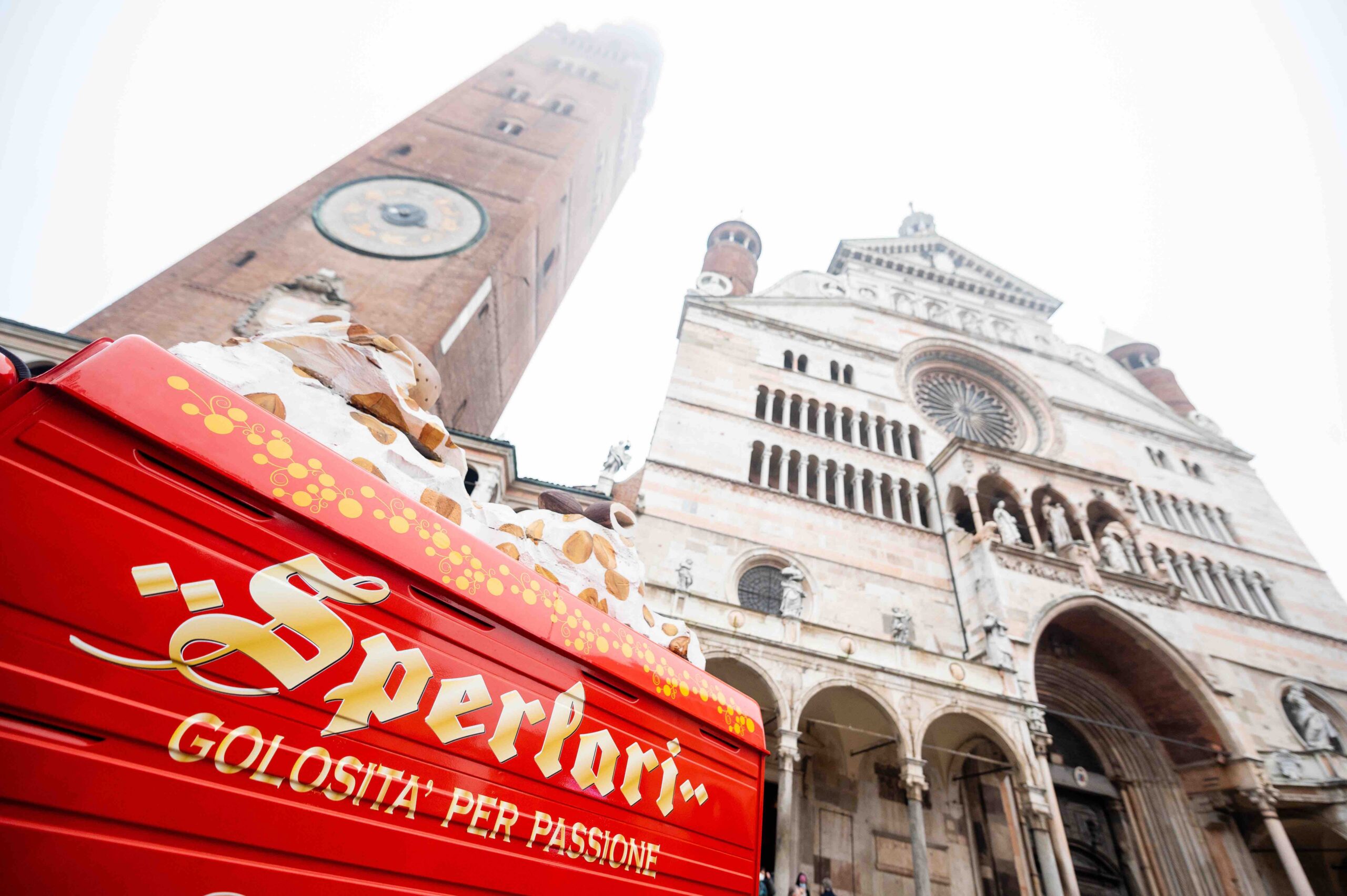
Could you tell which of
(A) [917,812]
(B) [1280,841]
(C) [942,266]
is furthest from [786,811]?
(C) [942,266]

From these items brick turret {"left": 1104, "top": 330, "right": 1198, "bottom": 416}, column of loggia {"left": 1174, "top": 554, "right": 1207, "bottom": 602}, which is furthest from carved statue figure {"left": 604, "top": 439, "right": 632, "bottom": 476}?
brick turret {"left": 1104, "top": 330, "right": 1198, "bottom": 416}

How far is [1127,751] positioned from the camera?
502 inches

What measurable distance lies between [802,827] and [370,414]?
10509 millimetres

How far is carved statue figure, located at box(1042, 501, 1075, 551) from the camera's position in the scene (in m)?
13.7

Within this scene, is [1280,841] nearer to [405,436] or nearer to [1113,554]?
[1113,554]

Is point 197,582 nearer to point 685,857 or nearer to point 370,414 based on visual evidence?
point 370,414

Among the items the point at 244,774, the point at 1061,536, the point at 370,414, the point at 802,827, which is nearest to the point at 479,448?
the point at 370,414

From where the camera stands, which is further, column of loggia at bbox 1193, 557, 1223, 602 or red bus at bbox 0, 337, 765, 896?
column of loggia at bbox 1193, 557, 1223, 602

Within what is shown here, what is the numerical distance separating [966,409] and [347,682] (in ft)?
67.7

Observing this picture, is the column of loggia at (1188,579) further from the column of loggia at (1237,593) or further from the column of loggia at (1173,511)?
the column of loggia at (1173,511)

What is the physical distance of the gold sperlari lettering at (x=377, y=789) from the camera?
182 cm

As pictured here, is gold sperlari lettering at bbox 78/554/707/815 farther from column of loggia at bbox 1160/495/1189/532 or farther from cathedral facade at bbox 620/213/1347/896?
column of loggia at bbox 1160/495/1189/532

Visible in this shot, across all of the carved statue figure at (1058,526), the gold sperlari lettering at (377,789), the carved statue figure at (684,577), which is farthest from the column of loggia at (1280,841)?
the gold sperlari lettering at (377,789)

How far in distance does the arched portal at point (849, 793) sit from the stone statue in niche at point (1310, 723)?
410 inches
